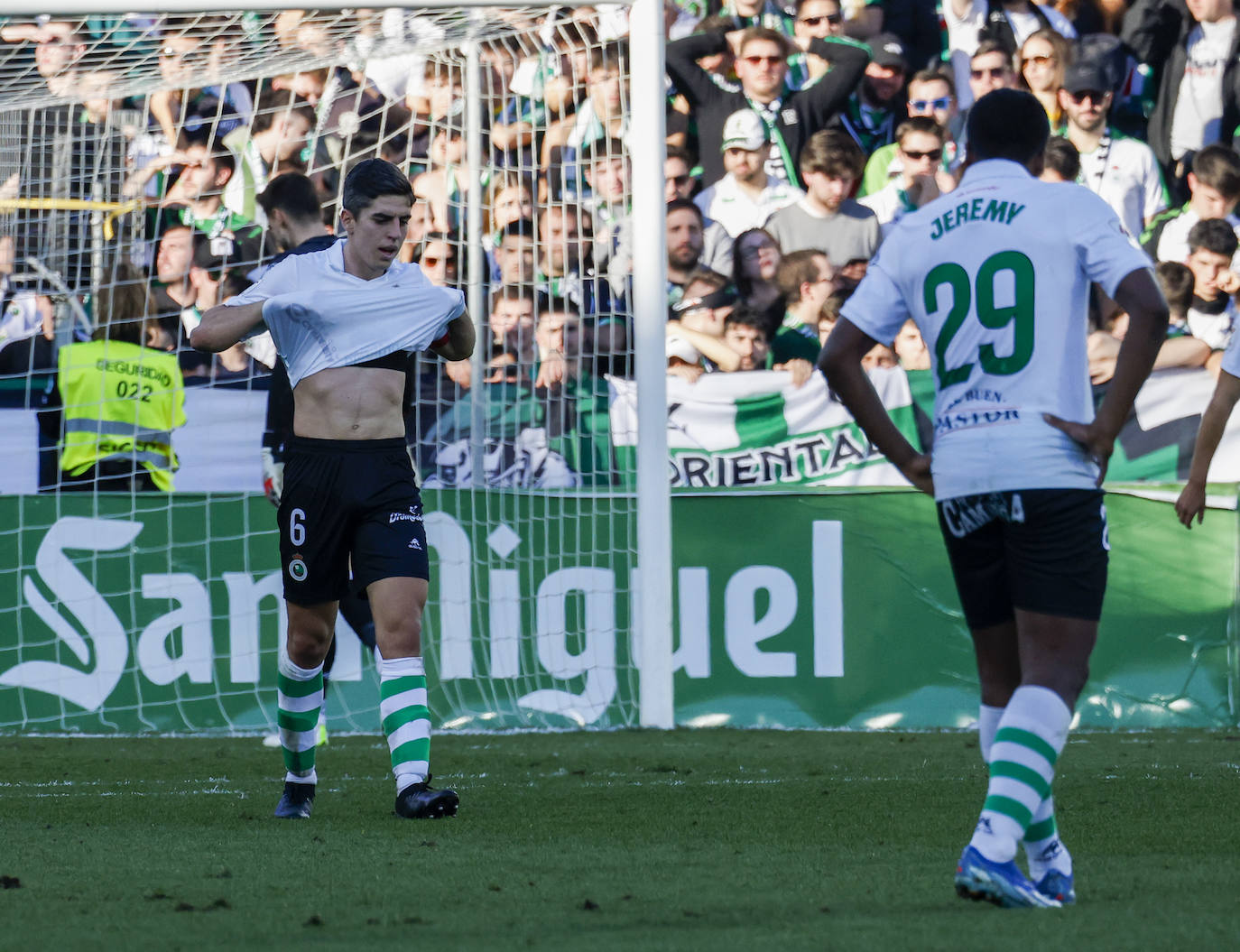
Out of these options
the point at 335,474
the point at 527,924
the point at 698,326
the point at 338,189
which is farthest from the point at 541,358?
the point at 527,924

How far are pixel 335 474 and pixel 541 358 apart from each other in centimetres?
421

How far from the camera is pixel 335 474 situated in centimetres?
518

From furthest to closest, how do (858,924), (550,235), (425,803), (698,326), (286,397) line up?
(698,326) → (550,235) → (286,397) → (425,803) → (858,924)

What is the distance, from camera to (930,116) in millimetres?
11797

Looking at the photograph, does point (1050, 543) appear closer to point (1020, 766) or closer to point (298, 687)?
point (1020, 766)

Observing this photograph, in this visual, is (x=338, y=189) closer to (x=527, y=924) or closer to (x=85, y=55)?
(x=85, y=55)

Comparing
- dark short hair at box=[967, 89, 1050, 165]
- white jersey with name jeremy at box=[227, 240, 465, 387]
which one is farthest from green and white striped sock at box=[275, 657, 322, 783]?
dark short hair at box=[967, 89, 1050, 165]

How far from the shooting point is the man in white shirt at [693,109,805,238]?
38.6 feet

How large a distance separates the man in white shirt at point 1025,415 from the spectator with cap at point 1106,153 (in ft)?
26.9

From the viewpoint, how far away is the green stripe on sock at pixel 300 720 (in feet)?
17.7

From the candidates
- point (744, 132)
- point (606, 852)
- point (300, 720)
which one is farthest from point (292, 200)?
point (744, 132)

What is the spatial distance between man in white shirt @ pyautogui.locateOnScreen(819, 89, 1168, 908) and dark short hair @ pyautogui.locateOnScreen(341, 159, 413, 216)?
200 cm

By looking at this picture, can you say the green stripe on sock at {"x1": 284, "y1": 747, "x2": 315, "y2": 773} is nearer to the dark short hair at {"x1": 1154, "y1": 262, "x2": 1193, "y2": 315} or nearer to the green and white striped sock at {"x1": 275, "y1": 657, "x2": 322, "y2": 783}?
the green and white striped sock at {"x1": 275, "y1": 657, "x2": 322, "y2": 783}

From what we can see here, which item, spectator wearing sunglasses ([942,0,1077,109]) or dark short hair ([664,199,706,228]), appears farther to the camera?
spectator wearing sunglasses ([942,0,1077,109])
